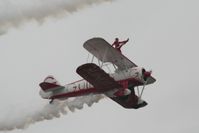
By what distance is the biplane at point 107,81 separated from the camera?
166 m

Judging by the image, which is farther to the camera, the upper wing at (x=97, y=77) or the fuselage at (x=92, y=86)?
the fuselage at (x=92, y=86)

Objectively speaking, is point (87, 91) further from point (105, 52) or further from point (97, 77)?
point (105, 52)

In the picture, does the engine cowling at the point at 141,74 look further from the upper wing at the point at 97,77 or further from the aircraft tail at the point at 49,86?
the aircraft tail at the point at 49,86

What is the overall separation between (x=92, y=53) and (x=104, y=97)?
3459 mm

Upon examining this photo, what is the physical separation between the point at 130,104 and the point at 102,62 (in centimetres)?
274

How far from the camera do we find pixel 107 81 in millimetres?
166125

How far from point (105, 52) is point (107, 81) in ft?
5.71

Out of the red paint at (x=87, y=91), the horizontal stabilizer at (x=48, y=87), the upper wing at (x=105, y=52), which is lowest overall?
the red paint at (x=87, y=91)

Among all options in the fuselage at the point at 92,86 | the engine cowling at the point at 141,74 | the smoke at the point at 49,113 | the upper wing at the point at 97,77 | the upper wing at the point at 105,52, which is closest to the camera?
the upper wing at the point at 97,77

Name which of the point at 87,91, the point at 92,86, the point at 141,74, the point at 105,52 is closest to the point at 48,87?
the point at 87,91

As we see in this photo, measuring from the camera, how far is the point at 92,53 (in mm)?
166875

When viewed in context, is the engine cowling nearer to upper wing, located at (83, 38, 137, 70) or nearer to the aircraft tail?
upper wing, located at (83, 38, 137, 70)

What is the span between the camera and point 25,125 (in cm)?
16950

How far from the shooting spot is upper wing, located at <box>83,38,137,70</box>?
165875mm
